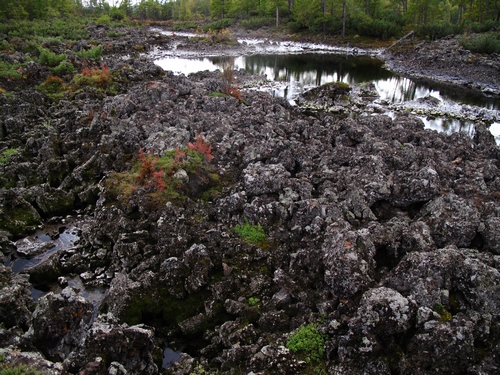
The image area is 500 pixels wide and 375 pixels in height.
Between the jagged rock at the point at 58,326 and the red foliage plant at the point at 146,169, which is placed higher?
the red foliage plant at the point at 146,169

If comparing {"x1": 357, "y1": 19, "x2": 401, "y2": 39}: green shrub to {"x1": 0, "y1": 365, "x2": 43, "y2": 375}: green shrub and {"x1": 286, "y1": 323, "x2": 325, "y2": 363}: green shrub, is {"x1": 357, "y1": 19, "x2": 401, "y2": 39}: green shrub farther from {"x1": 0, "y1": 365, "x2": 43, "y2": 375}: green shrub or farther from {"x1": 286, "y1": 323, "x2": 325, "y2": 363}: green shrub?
{"x1": 0, "y1": 365, "x2": 43, "y2": 375}: green shrub

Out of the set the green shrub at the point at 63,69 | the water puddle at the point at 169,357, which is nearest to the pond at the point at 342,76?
the green shrub at the point at 63,69

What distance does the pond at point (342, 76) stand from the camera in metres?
36.0

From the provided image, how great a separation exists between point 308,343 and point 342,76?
4755cm

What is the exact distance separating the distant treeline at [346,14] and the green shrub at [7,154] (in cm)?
6386

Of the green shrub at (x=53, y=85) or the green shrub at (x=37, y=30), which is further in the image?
the green shrub at (x=37, y=30)

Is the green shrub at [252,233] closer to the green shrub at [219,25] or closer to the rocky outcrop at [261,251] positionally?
the rocky outcrop at [261,251]

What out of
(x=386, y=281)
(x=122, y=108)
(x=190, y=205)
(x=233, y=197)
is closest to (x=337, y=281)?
(x=386, y=281)

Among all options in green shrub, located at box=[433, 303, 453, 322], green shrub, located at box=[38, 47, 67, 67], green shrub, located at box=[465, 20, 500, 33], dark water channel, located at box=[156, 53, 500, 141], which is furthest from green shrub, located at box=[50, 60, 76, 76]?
green shrub, located at box=[465, 20, 500, 33]

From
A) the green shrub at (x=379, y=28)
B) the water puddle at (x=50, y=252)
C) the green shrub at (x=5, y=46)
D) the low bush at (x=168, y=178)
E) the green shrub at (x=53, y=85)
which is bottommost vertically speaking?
the water puddle at (x=50, y=252)

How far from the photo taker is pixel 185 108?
1131 inches

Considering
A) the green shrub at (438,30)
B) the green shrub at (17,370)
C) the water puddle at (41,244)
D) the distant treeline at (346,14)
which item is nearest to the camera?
the green shrub at (17,370)

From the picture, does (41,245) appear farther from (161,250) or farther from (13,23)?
(13,23)

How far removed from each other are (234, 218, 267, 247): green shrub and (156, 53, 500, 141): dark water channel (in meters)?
23.8
